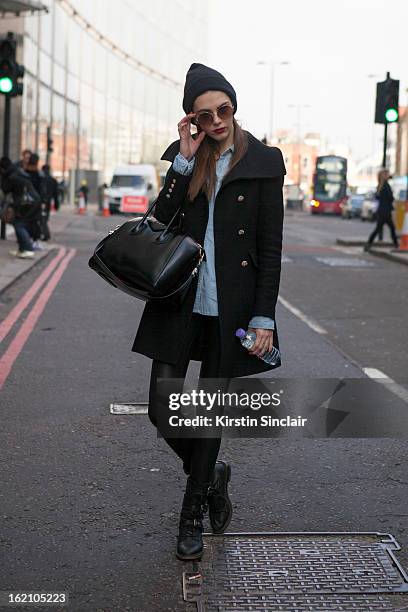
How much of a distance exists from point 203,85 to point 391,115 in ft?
62.5

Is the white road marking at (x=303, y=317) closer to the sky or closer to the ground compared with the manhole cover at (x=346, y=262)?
closer to the ground

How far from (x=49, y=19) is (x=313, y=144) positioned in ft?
420

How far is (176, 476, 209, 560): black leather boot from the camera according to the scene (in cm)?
383

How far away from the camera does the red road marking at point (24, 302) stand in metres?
10.1

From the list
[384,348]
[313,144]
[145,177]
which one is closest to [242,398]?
[384,348]

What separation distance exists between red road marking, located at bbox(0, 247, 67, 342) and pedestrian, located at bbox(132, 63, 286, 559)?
18.6 feet

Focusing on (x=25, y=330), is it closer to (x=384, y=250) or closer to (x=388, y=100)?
(x=384, y=250)

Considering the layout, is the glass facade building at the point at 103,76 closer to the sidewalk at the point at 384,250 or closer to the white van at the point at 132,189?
the white van at the point at 132,189

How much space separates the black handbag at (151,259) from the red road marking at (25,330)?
12.0ft

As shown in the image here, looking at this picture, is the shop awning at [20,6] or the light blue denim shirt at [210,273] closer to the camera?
the light blue denim shirt at [210,273]

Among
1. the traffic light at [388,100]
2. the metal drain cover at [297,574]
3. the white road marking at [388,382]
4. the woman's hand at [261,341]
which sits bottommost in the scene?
the metal drain cover at [297,574]

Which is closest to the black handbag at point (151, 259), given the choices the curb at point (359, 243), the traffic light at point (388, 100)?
the traffic light at point (388, 100)
